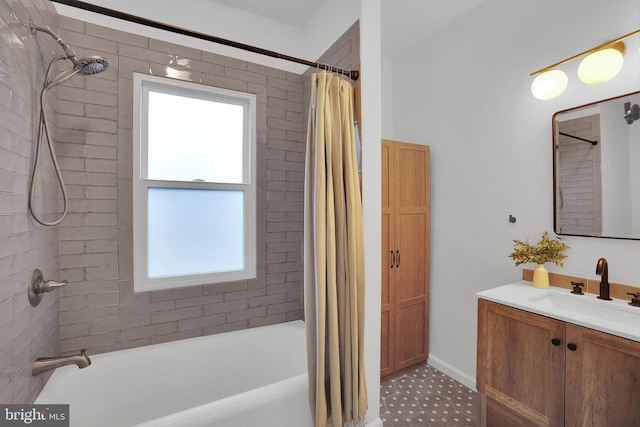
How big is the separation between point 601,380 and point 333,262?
1.31 m

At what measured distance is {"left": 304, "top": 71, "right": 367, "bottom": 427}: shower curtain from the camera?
1.48 meters

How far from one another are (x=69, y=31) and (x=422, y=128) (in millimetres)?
2699

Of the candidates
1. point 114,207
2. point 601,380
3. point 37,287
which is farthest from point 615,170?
point 37,287

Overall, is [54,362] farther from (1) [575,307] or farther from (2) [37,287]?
(1) [575,307]

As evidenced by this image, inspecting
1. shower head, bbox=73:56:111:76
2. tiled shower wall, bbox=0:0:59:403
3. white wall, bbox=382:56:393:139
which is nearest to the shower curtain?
shower head, bbox=73:56:111:76

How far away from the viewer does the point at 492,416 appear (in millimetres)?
1744

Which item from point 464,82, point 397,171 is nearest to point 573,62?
point 464,82

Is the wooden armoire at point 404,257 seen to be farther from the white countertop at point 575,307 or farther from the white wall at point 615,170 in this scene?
the white wall at point 615,170

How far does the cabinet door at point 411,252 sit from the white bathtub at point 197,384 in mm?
933

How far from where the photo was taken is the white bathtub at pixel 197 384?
1312 millimetres

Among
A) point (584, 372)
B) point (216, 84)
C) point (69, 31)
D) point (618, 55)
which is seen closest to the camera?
point (584, 372)

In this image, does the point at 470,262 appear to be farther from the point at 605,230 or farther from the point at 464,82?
the point at 464,82

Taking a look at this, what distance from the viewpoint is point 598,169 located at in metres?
1.72

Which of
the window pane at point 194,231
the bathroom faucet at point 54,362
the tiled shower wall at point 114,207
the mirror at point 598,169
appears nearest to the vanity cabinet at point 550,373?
the mirror at point 598,169
